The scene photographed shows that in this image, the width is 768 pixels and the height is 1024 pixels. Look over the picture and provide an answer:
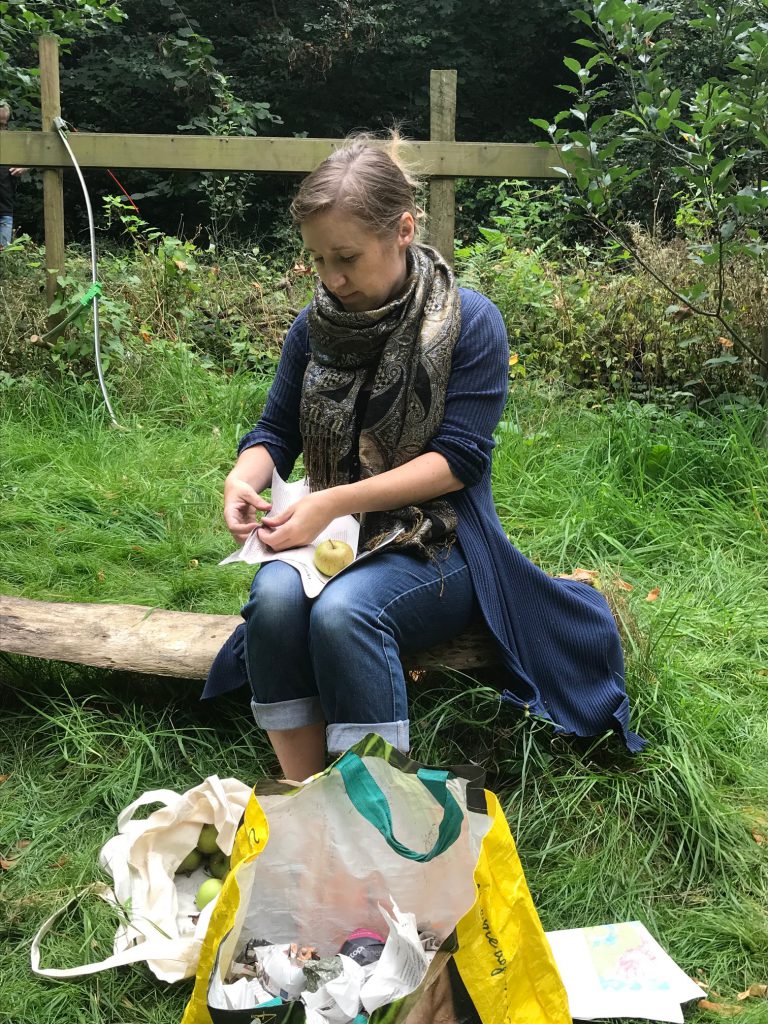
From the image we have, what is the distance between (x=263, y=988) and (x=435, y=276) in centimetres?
140

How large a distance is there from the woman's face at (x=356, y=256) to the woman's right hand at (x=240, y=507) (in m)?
0.45

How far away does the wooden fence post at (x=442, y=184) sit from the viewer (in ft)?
14.9

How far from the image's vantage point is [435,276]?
2.07 m

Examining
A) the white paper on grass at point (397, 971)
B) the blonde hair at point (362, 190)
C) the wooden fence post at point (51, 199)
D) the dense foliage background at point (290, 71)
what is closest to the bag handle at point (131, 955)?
the white paper on grass at point (397, 971)

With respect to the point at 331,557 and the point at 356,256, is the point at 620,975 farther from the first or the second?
the point at 356,256

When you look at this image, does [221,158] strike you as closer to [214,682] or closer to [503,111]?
[214,682]

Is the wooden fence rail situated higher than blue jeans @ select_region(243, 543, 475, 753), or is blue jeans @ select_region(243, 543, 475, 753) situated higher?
the wooden fence rail

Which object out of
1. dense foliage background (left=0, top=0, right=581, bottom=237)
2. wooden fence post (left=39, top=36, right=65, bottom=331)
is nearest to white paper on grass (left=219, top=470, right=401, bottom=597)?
wooden fence post (left=39, top=36, right=65, bottom=331)

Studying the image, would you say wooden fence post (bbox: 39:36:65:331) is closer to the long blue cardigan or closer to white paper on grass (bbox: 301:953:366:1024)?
the long blue cardigan

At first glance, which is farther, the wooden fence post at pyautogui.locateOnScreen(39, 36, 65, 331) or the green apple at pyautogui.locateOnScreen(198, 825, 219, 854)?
the wooden fence post at pyautogui.locateOnScreen(39, 36, 65, 331)

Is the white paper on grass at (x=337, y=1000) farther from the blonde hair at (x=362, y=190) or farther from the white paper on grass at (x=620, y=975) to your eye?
the blonde hair at (x=362, y=190)

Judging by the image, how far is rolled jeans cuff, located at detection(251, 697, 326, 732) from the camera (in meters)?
1.92

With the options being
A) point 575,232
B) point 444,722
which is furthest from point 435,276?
point 575,232

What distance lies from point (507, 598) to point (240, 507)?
1.99 feet
